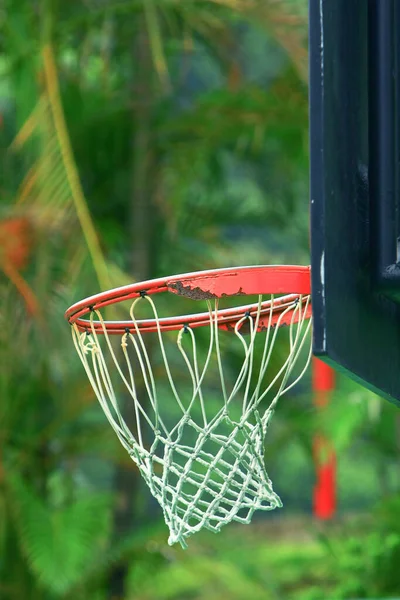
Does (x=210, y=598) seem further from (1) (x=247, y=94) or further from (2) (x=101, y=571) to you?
(1) (x=247, y=94)

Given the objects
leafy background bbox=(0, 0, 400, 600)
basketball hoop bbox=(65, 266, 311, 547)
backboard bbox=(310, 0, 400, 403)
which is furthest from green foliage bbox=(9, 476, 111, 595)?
backboard bbox=(310, 0, 400, 403)

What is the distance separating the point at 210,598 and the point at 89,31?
14.5ft

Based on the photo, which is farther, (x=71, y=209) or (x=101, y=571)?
(x=101, y=571)

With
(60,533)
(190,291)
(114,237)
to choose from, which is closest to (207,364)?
(190,291)

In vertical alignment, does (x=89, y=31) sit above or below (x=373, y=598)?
above

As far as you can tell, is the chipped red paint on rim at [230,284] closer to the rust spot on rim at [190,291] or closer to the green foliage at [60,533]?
the rust spot on rim at [190,291]

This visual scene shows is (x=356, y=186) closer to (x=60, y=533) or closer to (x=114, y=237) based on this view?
(x=60, y=533)

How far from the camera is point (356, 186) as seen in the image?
7.64 ft

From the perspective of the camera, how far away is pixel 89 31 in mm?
6805

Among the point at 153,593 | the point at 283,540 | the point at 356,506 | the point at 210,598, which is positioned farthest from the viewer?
the point at 356,506

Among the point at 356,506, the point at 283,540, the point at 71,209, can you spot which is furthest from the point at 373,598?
the point at 356,506

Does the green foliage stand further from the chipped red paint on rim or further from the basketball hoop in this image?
the chipped red paint on rim

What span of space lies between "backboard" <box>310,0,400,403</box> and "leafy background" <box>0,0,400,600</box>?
3.17m

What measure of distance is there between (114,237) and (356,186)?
15.6 ft
